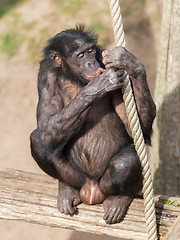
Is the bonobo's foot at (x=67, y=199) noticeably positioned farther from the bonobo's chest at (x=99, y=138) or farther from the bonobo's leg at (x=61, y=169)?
the bonobo's chest at (x=99, y=138)

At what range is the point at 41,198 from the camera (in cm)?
379

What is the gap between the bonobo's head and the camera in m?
3.55

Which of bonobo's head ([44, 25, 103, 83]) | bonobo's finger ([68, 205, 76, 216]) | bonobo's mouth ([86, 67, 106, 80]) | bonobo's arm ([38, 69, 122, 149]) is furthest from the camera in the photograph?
bonobo's finger ([68, 205, 76, 216])

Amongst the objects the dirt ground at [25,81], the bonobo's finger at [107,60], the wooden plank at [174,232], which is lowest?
the dirt ground at [25,81]

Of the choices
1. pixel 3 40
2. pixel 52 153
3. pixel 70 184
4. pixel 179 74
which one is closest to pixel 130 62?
pixel 52 153

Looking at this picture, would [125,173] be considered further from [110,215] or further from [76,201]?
[76,201]

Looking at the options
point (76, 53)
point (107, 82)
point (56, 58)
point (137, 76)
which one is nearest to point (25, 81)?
point (56, 58)

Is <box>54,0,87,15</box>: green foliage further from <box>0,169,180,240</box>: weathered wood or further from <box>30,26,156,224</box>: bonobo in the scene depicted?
<box>0,169,180,240</box>: weathered wood

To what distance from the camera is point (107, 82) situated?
3.04m

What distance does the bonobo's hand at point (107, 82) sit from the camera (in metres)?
3.00

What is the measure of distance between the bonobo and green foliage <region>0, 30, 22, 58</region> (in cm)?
549

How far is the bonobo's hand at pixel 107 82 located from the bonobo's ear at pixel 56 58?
699 mm

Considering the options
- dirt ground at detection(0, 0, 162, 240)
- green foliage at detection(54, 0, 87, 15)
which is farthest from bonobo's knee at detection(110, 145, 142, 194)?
green foliage at detection(54, 0, 87, 15)

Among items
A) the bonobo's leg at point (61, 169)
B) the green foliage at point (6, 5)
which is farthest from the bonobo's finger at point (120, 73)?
the green foliage at point (6, 5)
